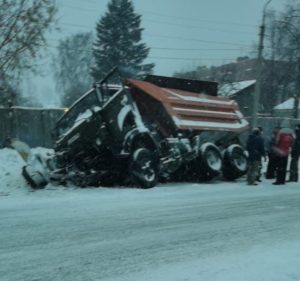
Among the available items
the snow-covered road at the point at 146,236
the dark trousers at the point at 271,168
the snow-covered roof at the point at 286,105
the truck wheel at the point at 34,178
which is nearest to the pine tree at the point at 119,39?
the snow-covered roof at the point at 286,105

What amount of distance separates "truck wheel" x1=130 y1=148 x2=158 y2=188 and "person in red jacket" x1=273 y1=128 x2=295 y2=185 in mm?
3866

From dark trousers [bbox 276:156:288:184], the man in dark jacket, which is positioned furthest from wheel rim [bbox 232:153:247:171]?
dark trousers [bbox 276:156:288:184]

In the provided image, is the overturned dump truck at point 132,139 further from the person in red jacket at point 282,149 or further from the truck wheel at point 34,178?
the person in red jacket at point 282,149

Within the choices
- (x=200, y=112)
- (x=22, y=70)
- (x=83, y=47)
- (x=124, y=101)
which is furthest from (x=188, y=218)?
(x=83, y=47)

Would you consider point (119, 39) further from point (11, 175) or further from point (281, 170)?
point (11, 175)

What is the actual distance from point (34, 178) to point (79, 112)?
2.28 meters

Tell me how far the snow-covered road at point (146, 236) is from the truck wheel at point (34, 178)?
211 mm

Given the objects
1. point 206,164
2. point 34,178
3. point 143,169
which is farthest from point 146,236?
point 206,164

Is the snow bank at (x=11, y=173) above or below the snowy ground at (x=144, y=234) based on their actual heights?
above

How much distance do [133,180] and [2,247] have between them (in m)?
6.47

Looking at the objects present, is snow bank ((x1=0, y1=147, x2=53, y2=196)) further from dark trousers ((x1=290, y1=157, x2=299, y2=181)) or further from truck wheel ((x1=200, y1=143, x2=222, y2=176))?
dark trousers ((x1=290, y1=157, x2=299, y2=181))

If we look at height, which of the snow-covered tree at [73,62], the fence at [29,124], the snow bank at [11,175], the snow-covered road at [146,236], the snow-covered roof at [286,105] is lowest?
the snow-covered road at [146,236]

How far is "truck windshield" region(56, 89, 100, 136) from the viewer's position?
1367 centimetres

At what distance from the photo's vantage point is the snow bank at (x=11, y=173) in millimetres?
12477
